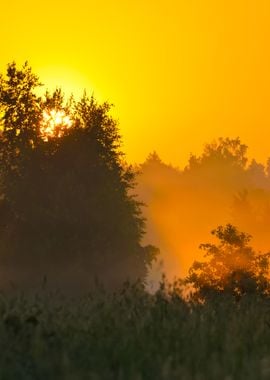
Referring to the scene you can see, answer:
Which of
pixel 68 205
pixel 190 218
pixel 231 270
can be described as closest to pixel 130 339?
pixel 231 270

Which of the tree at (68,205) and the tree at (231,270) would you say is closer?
the tree at (231,270)

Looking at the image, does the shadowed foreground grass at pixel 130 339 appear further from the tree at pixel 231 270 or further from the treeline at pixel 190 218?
the treeline at pixel 190 218

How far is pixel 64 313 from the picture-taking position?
18.2ft

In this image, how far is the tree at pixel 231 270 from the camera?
33.2m

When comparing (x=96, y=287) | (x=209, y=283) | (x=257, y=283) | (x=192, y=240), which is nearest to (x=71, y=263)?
(x=209, y=283)

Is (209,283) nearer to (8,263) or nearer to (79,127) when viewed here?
(8,263)

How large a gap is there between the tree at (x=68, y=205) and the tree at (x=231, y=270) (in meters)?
11.3

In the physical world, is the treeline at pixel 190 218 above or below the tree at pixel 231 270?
above

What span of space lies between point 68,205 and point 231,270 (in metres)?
16.5

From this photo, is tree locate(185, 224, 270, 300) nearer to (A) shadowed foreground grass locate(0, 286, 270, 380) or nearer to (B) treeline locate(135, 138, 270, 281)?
(A) shadowed foreground grass locate(0, 286, 270, 380)

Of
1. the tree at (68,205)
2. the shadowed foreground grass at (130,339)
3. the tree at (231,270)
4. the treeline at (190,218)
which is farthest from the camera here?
the treeline at (190,218)

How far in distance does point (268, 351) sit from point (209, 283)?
3139 centimetres

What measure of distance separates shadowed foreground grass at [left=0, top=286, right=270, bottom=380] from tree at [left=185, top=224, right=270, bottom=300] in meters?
26.1

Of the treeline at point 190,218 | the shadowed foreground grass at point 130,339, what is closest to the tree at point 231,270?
the shadowed foreground grass at point 130,339
